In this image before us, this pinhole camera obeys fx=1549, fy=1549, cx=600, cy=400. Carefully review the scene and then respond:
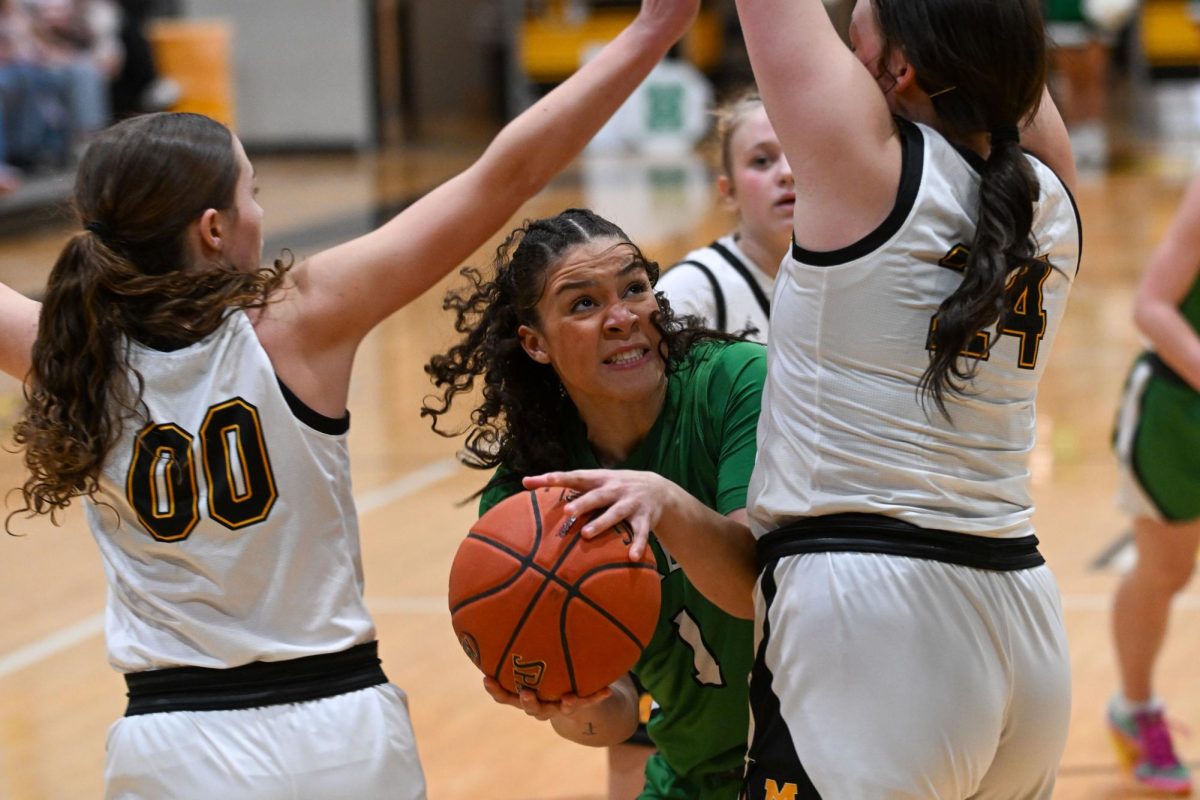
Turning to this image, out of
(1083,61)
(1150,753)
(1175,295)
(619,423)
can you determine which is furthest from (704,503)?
(1083,61)

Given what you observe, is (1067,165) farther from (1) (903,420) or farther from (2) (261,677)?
(2) (261,677)

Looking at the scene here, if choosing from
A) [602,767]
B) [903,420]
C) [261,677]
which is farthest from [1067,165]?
[602,767]

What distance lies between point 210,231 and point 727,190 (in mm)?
1621

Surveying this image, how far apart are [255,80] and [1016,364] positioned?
20.4 metres

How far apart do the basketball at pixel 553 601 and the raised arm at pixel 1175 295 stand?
2443 mm

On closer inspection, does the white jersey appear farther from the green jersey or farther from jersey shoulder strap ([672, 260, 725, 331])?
the green jersey

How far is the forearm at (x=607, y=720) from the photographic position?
2.79m

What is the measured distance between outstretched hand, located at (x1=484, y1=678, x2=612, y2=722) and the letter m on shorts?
11.1 inches

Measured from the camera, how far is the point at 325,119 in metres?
21.7

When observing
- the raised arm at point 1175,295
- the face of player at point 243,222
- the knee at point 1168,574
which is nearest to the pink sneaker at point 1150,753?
the knee at point 1168,574

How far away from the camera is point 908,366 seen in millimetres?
2156

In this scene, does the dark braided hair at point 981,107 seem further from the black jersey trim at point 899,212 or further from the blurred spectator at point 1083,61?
the blurred spectator at point 1083,61

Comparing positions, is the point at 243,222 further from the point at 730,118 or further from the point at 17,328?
the point at 730,118

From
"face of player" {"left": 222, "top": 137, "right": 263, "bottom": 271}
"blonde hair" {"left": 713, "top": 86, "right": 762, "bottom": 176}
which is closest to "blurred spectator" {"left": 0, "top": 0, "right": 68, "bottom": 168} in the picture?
"blonde hair" {"left": 713, "top": 86, "right": 762, "bottom": 176}
